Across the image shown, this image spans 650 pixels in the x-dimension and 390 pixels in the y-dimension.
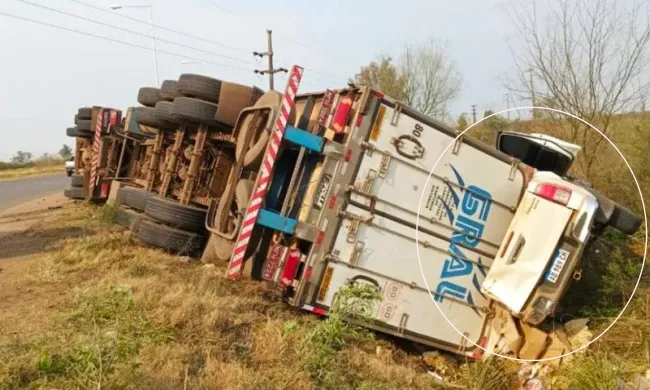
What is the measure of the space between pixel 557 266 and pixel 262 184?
8.79ft

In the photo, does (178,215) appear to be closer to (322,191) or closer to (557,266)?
(322,191)

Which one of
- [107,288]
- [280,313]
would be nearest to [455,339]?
[280,313]

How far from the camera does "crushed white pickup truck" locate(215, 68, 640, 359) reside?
4.77 meters

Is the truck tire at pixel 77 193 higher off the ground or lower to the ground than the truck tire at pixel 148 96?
lower

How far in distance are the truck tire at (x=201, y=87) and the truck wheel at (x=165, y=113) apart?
50 cm

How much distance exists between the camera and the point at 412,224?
5.05 metres

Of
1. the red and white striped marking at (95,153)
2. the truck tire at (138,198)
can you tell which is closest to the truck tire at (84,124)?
the red and white striped marking at (95,153)

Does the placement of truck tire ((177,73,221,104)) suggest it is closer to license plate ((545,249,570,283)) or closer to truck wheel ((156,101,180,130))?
truck wheel ((156,101,180,130))

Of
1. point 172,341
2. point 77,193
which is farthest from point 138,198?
point 77,193

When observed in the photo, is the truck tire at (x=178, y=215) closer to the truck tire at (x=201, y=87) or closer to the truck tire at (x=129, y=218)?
the truck tire at (x=129, y=218)

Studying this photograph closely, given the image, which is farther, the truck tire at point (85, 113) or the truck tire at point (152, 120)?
the truck tire at point (85, 113)

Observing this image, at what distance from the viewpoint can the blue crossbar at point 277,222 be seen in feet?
15.9

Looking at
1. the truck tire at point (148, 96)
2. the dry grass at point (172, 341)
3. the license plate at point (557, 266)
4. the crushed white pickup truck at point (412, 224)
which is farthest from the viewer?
the truck tire at point (148, 96)

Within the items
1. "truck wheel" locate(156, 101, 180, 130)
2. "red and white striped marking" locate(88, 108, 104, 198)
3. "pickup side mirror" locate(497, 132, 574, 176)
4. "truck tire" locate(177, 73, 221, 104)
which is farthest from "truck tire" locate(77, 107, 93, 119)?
"pickup side mirror" locate(497, 132, 574, 176)
